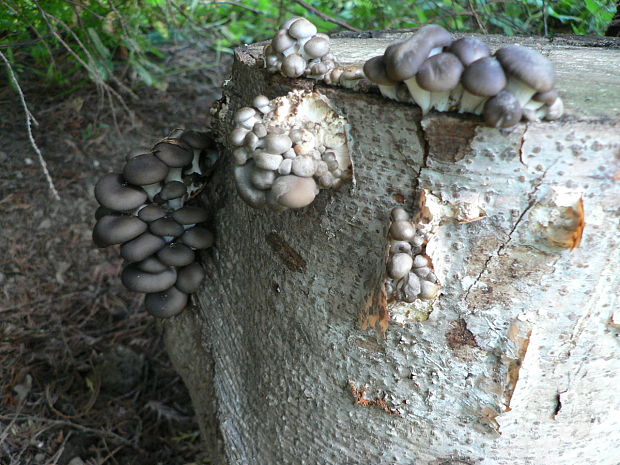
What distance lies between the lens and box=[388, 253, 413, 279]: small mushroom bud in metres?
0.95

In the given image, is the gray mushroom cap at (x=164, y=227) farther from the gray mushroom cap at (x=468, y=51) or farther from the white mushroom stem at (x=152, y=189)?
the gray mushroom cap at (x=468, y=51)

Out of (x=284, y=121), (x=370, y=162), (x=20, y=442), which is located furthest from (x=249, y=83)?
(x=20, y=442)

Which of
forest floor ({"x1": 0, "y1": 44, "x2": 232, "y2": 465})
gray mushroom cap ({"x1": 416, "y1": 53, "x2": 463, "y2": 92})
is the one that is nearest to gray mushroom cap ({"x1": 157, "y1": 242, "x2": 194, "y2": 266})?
gray mushroom cap ({"x1": 416, "y1": 53, "x2": 463, "y2": 92})

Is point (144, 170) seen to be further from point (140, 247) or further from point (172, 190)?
point (140, 247)

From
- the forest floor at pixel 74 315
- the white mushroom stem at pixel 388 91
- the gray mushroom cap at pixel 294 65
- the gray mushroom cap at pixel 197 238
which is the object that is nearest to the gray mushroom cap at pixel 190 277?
the gray mushroom cap at pixel 197 238

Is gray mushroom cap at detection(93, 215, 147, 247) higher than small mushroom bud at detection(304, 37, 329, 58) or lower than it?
lower

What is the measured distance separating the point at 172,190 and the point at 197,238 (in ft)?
0.49

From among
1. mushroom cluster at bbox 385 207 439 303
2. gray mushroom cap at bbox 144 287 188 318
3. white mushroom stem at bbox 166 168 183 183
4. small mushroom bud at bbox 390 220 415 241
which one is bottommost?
gray mushroom cap at bbox 144 287 188 318

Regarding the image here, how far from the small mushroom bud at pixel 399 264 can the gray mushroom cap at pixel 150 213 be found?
771 mm

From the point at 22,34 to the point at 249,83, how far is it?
199 cm

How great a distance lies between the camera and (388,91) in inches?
36.8

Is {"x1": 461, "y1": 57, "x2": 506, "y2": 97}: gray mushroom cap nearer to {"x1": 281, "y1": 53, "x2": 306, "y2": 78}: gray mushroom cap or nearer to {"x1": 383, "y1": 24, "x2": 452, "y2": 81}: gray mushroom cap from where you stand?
{"x1": 383, "y1": 24, "x2": 452, "y2": 81}: gray mushroom cap

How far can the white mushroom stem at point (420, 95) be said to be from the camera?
0.88 meters

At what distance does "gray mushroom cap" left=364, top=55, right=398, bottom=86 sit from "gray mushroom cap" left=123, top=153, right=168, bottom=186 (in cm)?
72
